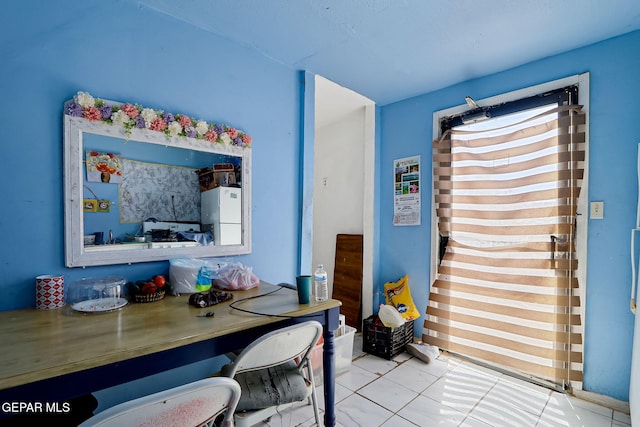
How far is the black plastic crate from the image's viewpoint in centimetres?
253

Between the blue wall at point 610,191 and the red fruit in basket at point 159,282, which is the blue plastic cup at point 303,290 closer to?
the red fruit in basket at point 159,282

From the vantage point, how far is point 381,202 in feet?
10.3

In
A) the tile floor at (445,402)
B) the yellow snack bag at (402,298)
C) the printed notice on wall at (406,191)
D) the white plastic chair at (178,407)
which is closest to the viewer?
the white plastic chair at (178,407)

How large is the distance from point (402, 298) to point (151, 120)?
2.42m

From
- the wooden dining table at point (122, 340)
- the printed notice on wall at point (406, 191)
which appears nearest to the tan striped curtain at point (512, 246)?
the printed notice on wall at point (406, 191)

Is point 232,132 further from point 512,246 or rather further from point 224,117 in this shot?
point 512,246

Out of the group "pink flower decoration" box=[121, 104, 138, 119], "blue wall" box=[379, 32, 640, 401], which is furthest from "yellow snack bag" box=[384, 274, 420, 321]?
"pink flower decoration" box=[121, 104, 138, 119]

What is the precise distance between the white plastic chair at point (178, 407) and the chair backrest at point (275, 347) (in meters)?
0.18

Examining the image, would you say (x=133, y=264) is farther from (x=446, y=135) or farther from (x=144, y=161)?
(x=446, y=135)

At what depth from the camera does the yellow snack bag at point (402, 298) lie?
271 cm

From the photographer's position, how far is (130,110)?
156 centimetres

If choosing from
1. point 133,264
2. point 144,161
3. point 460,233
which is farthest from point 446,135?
point 133,264

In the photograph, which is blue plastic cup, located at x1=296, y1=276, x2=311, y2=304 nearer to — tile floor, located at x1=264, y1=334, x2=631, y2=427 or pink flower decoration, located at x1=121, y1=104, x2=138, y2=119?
tile floor, located at x1=264, y1=334, x2=631, y2=427

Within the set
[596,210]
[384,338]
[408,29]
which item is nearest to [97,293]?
[384,338]
